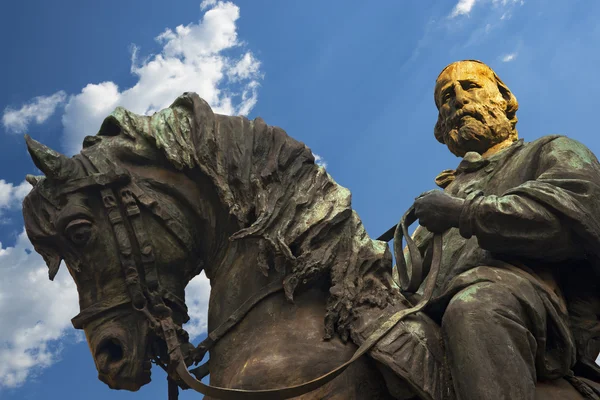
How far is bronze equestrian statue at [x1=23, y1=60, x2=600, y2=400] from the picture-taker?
3898mm

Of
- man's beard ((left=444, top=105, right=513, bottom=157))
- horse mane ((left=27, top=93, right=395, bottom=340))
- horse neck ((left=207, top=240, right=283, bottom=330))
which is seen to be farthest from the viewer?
man's beard ((left=444, top=105, right=513, bottom=157))

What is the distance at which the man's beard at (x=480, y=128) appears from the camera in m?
5.89

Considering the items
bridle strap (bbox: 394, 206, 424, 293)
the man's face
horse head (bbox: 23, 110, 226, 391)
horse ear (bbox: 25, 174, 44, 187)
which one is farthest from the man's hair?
horse ear (bbox: 25, 174, 44, 187)

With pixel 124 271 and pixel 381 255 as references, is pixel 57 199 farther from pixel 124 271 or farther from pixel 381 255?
pixel 381 255

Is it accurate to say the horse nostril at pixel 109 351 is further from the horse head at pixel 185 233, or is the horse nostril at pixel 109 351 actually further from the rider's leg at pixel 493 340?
the rider's leg at pixel 493 340

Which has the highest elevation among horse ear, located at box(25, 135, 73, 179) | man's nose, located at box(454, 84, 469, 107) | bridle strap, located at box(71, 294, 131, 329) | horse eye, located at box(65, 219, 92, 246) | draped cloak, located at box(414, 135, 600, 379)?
man's nose, located at box(454, 84, 469, 107)

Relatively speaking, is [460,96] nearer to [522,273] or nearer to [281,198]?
[522,273]

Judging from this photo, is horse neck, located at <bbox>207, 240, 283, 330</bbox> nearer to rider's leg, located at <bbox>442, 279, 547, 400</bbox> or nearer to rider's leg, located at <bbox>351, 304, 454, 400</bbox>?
rider's leg, located at <bbox>351, 304, 454, 400</bbox>

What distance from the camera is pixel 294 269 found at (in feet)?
13.5

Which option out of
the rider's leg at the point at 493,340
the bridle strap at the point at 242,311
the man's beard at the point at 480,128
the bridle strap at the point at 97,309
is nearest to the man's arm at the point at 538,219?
the rider's leg at the point at 493,340

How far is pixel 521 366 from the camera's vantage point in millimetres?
3850

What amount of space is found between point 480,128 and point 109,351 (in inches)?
117

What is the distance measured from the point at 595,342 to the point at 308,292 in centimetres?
158

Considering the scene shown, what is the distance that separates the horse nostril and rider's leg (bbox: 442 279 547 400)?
1.60m
